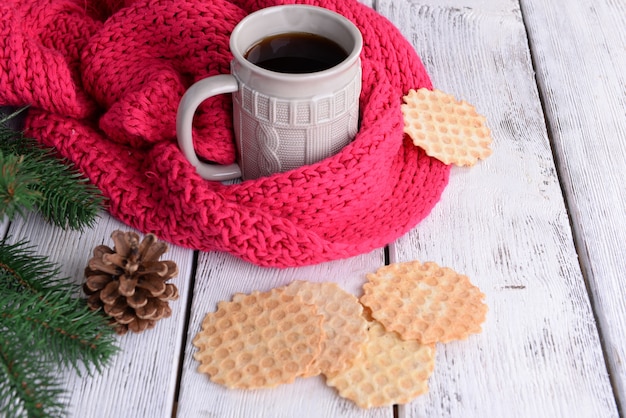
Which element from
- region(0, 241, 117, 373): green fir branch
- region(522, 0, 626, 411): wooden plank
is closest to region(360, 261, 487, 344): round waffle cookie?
region(522, 0, 626, 411): wooden plank

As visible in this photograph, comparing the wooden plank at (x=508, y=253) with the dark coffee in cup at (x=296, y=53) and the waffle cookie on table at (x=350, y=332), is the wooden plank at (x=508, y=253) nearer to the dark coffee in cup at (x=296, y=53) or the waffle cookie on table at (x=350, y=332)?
the waffle cookie on table at (x=350, y=332)

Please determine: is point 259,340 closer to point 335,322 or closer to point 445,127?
point 335,322

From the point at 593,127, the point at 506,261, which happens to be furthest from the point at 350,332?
the point at 593,127

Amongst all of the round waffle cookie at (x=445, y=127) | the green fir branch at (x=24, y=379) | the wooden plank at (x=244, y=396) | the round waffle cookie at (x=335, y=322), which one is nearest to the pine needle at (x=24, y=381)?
the green fir branch at (x=24, y=379)

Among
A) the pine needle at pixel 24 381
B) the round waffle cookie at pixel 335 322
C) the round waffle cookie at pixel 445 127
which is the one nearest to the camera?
the pine needle at pixel 24 381

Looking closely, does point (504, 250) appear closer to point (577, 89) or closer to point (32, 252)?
point (577, 89)
